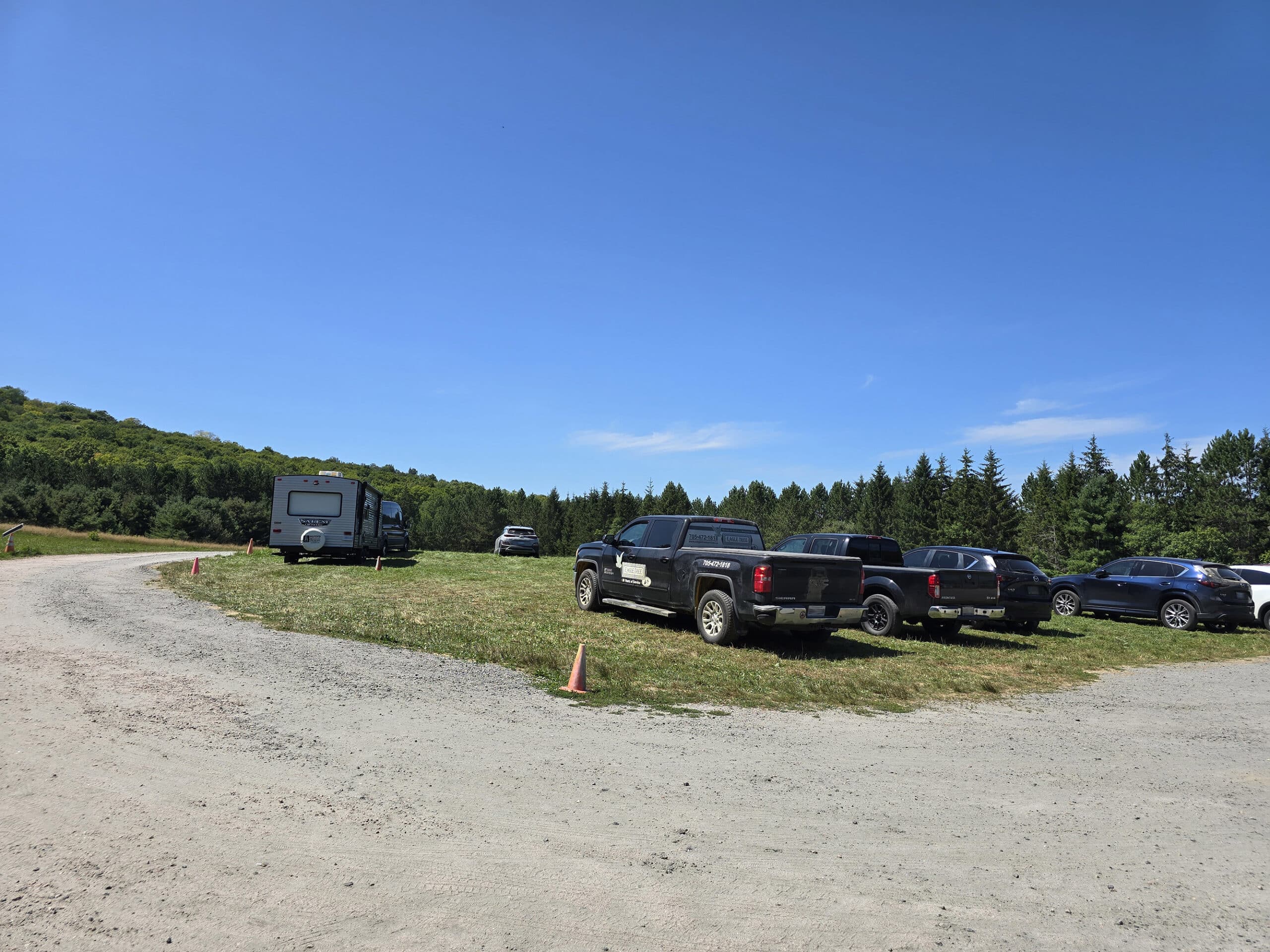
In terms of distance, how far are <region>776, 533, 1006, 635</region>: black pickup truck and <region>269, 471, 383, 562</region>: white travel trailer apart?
17.0 m

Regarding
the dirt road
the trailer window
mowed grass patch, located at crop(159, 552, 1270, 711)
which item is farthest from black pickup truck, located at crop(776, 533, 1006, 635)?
the trailer window

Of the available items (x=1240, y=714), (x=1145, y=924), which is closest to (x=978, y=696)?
(x=1240, y=714)

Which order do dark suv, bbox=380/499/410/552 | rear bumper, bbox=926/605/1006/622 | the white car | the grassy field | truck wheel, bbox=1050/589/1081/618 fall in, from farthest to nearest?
dark suv, bbox=380/499/410/552 < the grassy field < truck wheel, bbox=1050/589/1081/618 < the white car < rear bumper, bbox=926/605/1006/622

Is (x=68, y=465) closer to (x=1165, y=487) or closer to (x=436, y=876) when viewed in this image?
(x=436, y=876)

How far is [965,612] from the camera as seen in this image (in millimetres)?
13758

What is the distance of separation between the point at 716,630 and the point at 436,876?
842 cm

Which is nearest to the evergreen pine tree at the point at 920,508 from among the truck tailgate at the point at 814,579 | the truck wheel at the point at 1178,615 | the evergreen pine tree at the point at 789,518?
the evergreen pine tree at the point at 789,518

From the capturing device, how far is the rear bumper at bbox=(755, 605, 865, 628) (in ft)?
36.3

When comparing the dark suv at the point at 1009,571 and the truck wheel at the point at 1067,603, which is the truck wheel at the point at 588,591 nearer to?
the dark suv at the point at 1009,571

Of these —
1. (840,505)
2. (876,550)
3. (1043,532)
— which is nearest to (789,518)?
(840,505)

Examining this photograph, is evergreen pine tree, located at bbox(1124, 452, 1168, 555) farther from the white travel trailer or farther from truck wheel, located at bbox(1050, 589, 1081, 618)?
the white travel trailer

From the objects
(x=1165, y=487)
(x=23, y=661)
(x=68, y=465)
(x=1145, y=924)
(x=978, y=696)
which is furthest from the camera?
(x=1165, y=487)

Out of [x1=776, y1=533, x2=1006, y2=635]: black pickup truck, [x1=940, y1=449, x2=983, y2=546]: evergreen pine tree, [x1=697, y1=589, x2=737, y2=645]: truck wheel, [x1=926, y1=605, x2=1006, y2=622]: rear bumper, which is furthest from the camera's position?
[x1=940, y1=449, x2=983, y2=546]: evergreen pine tree

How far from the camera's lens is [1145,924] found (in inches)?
137
